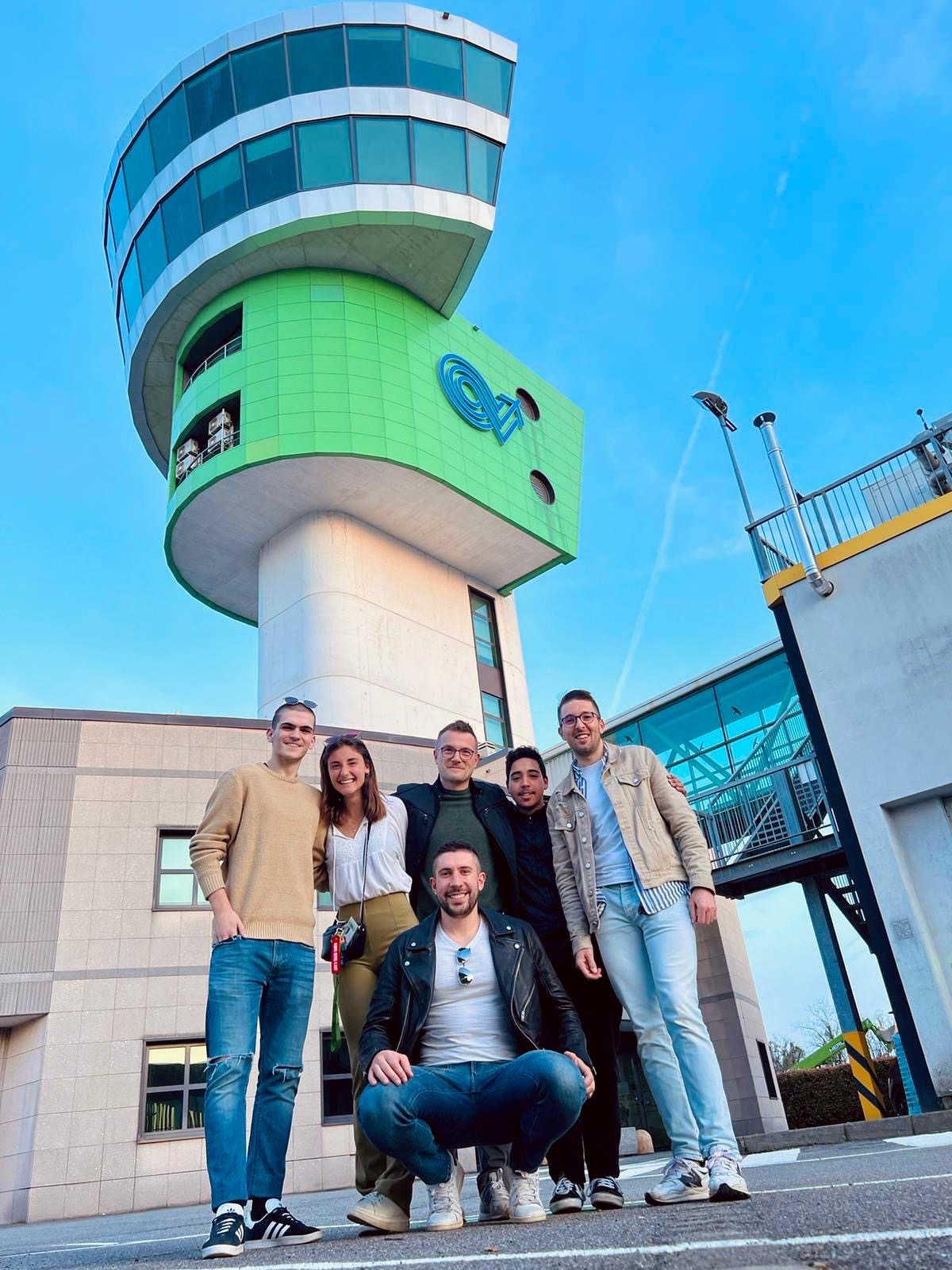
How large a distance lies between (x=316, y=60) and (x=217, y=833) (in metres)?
28.0

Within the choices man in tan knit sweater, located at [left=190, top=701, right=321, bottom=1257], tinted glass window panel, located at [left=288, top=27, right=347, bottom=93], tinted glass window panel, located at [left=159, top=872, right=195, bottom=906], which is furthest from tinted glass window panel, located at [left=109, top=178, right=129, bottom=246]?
man in tan knit sweater, located at [left=190, top=701, right=321, bottom=1257]

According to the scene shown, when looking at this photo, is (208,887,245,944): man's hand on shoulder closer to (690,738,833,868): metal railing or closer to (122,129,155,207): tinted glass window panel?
(690,738,833,868): metal railing

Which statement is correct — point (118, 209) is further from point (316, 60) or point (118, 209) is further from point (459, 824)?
point (459, 824)

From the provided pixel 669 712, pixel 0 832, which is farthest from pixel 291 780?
pixel 669 712

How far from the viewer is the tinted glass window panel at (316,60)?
25750mm

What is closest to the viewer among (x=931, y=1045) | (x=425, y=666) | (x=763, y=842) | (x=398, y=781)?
(x=931, y=1045)

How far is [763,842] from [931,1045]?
6625 mm

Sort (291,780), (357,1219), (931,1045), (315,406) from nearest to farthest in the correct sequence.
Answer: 1. (357,1219)
2. (291,780)
3. (931,1045)
4. (315,406)

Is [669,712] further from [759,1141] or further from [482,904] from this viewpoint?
[482,904]

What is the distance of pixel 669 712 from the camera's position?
2127 cm

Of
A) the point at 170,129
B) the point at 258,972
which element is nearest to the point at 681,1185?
the point at 258,972

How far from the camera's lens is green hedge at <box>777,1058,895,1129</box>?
2069 centimetres

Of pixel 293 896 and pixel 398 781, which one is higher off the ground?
pixel 398 781

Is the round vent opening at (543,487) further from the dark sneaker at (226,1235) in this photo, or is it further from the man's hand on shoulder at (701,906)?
the dark sneaker at (226,1235)
